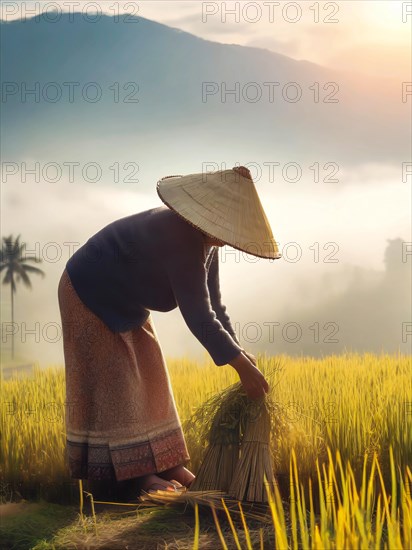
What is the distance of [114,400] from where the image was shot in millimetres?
3912

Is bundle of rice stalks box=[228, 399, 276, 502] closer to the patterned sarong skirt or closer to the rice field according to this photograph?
the rice field

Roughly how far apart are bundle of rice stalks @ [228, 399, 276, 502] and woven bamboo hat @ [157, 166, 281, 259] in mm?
723

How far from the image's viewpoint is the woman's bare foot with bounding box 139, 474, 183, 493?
385 cm

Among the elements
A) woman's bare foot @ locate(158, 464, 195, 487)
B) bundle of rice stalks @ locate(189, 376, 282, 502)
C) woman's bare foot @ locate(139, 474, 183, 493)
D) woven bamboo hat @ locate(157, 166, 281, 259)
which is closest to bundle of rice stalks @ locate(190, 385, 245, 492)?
bundle of rice stalks @ locate(189, 376, 282, 502)

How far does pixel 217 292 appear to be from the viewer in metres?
4.04

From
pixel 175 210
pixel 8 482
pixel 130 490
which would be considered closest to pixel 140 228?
pixel 175 210

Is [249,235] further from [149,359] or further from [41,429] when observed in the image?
[41,429]

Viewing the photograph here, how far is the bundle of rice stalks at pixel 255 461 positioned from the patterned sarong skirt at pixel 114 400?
60cm

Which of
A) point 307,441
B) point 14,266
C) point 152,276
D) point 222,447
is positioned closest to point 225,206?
point 152,276

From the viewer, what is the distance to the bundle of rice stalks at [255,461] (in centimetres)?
338

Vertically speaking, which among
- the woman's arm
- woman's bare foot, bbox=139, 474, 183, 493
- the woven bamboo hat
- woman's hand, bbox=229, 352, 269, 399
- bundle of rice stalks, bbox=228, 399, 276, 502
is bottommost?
woman's bare foot, bbox=139, 474, 183, 493

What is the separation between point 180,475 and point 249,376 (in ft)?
2.78

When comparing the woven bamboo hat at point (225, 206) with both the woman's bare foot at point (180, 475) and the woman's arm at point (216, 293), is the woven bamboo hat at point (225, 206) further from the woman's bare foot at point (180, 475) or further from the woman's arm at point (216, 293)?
the woman's bare foot at point (180, 475)

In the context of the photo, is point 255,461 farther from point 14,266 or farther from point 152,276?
point 14,266
